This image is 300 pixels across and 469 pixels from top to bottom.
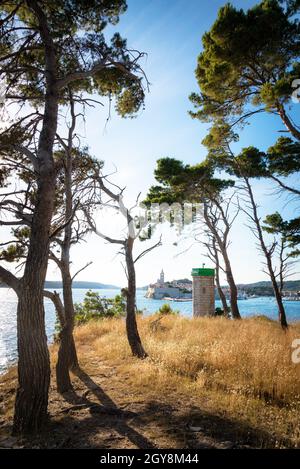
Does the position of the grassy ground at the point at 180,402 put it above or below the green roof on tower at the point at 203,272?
below

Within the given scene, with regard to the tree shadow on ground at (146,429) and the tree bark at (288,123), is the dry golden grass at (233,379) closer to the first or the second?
the tree shadow on ground at (146,429)

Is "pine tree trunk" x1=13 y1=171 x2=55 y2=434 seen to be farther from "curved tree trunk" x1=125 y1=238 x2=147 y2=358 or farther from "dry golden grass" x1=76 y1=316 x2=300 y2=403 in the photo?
"curved tree trunk" x1=125 y1=238 x2=147 y2=358

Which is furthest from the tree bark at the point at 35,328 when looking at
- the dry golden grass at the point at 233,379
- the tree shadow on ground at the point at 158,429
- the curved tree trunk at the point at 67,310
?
the dry golden grass at the point at 233,379

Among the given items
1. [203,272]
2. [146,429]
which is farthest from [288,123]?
[203,272]

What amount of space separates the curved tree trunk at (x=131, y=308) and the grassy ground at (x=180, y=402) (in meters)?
0.51

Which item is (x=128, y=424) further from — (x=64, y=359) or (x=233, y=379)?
(x=64, y=359)

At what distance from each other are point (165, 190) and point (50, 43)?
11.1 m

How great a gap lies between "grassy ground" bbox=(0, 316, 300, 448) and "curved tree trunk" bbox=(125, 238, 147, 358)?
20.0 inches

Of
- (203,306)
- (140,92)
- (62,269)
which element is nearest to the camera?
(140,92)

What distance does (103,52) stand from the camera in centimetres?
598

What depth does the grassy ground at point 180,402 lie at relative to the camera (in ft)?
12.2

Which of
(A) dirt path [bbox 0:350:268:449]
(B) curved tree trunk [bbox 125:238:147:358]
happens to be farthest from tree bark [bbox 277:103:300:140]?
(A) dirt path [bbox 0:350:268:449]
